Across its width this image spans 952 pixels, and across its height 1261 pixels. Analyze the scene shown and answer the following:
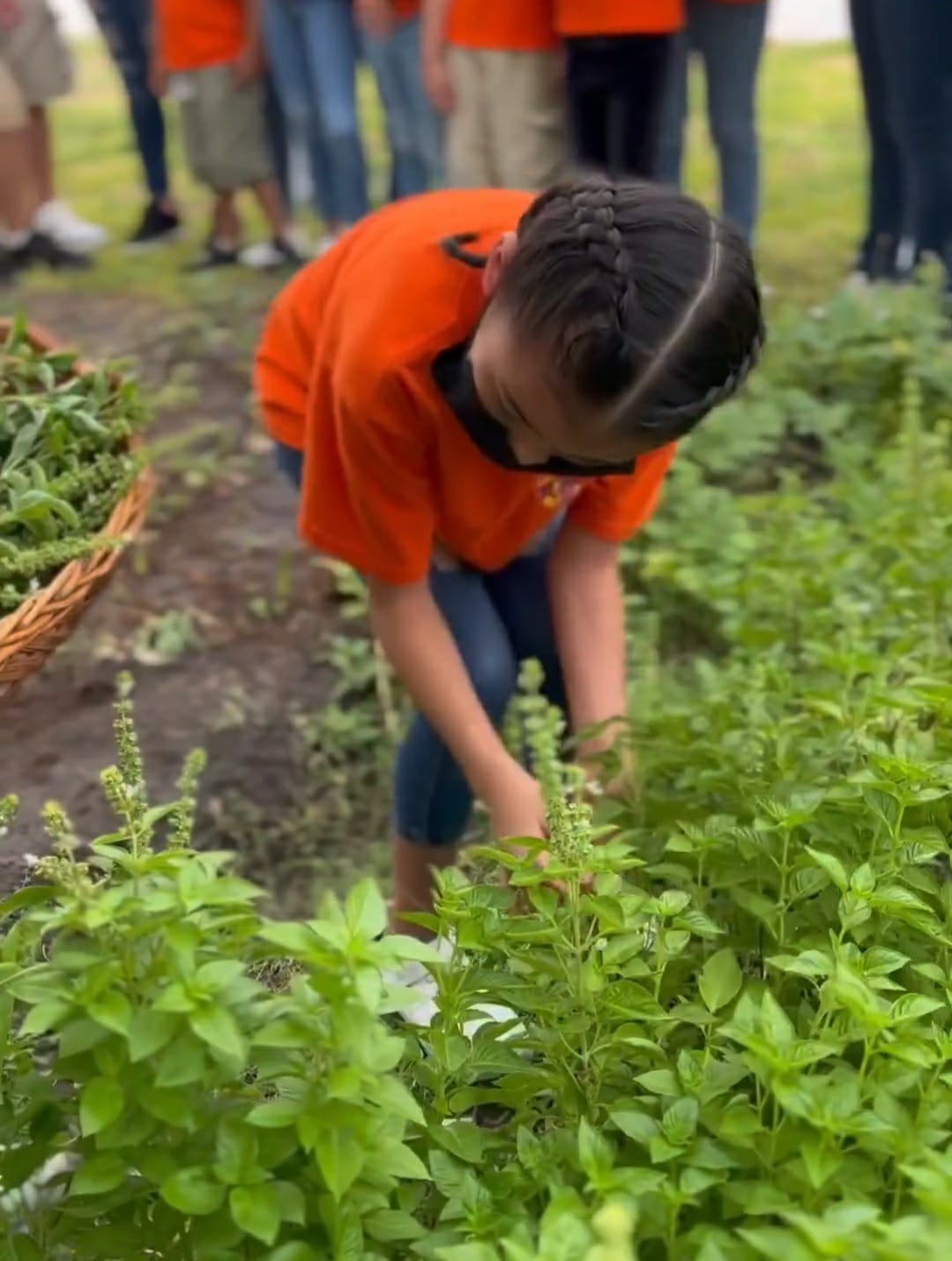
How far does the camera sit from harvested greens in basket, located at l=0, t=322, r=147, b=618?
1.41 m

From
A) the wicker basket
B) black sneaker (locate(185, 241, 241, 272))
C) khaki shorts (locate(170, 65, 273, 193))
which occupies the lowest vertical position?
black sneaker (locate(185, 241, 241, 272))

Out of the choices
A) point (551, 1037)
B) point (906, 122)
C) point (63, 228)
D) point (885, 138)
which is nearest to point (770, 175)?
point (885, 138)

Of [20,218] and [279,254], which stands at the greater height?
[20,218]

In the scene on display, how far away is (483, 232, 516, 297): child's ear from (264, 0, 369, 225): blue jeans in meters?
2.92

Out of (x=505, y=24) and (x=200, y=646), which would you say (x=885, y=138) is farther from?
(x=200, y=646)

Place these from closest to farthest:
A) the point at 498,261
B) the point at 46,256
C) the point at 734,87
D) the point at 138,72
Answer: the point at 498,261, the point at 734,87, the point at 46,256, the point at 138,72

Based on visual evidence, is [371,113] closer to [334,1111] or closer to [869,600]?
[869,600]

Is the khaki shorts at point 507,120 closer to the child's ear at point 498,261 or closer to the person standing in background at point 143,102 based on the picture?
the person standing in background at point 143,102

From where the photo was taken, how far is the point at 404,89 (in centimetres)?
391

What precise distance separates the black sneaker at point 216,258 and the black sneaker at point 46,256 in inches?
14.4

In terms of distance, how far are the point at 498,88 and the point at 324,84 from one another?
86 cm

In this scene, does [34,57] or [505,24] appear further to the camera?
[34,57]

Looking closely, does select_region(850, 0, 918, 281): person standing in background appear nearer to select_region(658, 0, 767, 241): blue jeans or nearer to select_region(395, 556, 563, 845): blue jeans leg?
select_region(658, 0, 767, 241): blue jeans

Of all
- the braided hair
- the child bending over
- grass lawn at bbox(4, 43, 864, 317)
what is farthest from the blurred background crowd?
the braided hair
